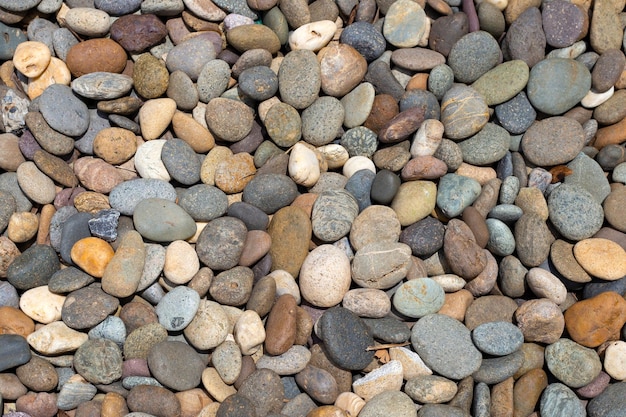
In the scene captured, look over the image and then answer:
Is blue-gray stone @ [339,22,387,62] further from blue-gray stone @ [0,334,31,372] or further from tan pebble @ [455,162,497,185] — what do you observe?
blue-gray stone @ [0,334,31,372]

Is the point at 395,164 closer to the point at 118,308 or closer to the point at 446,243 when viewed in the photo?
the point at 446,243

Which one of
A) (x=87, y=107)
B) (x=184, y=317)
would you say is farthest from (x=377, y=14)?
(x=184, y=317)

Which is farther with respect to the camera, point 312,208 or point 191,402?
point 312,208

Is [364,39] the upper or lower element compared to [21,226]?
upper

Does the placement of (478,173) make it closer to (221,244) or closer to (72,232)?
(221,244)

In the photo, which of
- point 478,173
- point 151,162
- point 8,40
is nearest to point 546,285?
point 478,173

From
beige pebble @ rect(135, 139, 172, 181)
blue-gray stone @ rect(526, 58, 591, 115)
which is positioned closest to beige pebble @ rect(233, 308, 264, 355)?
beige pebble @ rect(135, 139, 172, 181)
